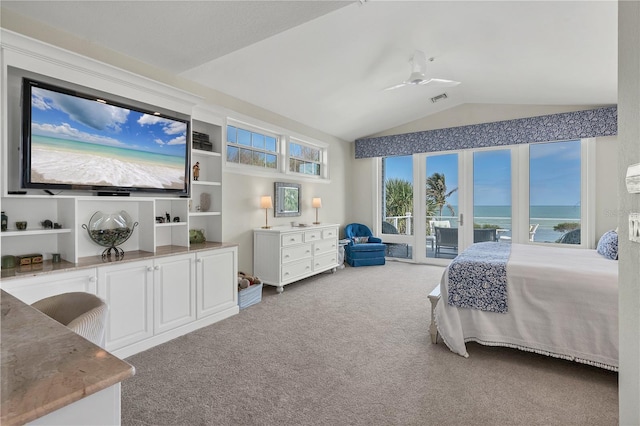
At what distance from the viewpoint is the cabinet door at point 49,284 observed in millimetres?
2023

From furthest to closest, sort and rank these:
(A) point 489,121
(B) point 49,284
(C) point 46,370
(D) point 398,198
Answer: (D) point 398,198 < (A) point 489,121 < (B) point 49,284 < (C) point 46,370

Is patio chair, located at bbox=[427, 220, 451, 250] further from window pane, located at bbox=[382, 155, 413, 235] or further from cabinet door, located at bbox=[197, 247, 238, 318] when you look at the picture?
cabinet door, located at bbox=[197, 247, 238, 318]

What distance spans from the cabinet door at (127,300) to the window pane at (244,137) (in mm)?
2319

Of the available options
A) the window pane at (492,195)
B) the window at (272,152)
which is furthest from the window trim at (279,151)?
the window pane at (492,195)

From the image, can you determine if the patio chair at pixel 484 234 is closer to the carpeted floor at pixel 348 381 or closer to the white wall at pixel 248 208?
the white wall at pixel 248 208

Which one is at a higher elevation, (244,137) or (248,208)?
(244,137)

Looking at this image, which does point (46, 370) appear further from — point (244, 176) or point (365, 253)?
point (365, 253)

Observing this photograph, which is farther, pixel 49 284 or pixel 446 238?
pixel 446 238

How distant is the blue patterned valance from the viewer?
15.9ft

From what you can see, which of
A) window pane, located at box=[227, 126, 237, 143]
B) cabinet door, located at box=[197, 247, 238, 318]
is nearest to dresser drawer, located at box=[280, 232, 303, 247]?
cabinet door, located at box=[197, 247, 238, 318]

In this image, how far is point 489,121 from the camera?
569 centimetres

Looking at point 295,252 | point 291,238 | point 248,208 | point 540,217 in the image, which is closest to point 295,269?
point 295,252

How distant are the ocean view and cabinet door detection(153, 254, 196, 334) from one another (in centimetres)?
501

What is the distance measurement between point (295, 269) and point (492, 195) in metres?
3.78
